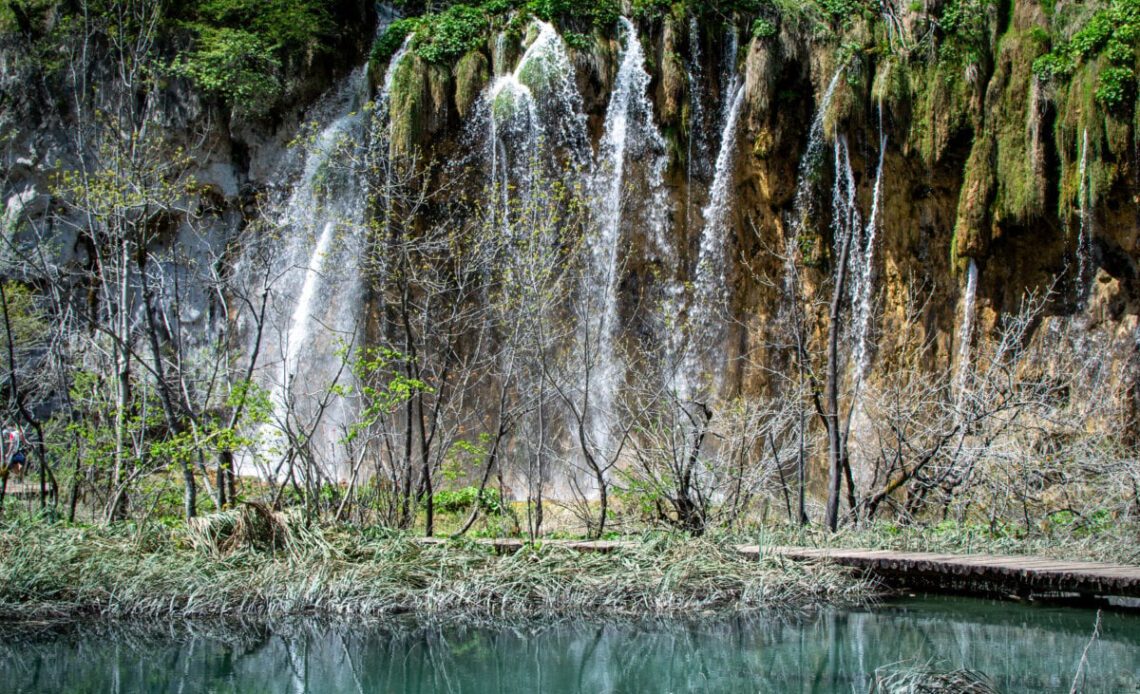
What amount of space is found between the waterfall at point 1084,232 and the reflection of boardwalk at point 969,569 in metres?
8.16

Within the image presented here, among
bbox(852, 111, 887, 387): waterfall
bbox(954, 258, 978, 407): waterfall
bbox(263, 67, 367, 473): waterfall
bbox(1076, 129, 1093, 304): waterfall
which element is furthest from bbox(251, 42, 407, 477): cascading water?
bbox(1076, 129, 1093, 304): waterfall

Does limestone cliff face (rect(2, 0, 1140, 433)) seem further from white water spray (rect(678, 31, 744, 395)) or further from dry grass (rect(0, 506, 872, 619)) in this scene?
dry grass (rect(0, 506, 872, 619))

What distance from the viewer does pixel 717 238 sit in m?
18.0

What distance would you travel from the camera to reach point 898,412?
1067 centimetres

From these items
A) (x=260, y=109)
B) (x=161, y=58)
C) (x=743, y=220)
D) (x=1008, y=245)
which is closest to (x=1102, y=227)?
(x=1008, y=245)

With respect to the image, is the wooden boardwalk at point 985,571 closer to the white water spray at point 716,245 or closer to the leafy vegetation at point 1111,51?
the white water spray at point 716,245

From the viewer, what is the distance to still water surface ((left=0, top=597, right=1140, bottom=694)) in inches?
278

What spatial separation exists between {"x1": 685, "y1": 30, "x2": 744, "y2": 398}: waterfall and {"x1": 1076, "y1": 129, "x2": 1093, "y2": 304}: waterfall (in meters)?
5.31

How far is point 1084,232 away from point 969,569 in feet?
29.9

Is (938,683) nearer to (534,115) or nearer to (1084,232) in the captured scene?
(1084,232)

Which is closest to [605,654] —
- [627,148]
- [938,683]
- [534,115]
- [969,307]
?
[938,683]

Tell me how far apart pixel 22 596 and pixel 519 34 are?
41.2ft

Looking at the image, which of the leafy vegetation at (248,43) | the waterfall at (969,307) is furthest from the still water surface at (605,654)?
the leafy vegetation at (248,43)

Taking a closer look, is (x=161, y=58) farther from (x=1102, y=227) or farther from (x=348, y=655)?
(x=1102, y=227)
